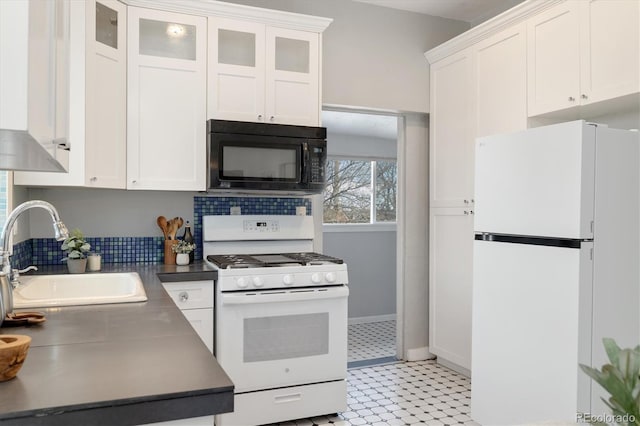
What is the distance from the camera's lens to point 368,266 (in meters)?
5.30

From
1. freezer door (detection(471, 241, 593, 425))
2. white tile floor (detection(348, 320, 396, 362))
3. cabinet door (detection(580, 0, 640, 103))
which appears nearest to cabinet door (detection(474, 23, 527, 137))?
cabinet door (detection(580, 0, 640, 103))

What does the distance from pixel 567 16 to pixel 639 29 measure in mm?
436

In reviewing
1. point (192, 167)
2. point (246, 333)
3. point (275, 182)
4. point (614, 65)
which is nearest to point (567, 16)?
point (614, 65)

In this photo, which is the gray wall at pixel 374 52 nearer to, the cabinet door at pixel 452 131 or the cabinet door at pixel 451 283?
the cabinet door at pixel 452 131

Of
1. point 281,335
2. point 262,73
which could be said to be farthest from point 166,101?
point 281,335

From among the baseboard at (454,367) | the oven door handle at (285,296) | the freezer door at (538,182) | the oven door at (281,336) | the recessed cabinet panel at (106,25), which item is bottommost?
the baseboard at (454,367)

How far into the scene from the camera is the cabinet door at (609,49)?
2307 mm

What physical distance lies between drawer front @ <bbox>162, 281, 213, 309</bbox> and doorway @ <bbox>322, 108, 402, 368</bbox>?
254cm

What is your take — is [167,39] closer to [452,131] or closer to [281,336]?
[281,336]

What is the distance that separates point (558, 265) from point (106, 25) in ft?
8.53

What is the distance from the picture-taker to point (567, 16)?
2635mm

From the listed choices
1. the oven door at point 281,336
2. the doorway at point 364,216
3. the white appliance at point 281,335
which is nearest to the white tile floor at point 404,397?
the white appliance at point 281,335

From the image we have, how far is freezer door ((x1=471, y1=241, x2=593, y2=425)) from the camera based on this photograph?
6.74ft

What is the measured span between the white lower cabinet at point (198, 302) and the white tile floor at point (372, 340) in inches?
65.7
